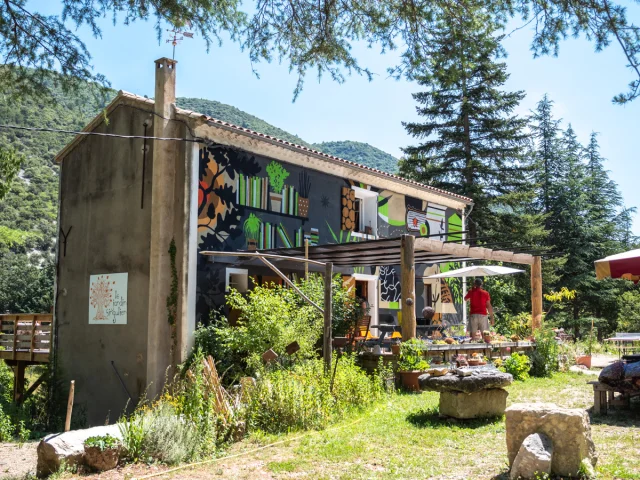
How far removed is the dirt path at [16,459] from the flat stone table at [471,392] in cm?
517

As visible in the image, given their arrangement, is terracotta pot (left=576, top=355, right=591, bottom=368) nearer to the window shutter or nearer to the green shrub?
the window shutter

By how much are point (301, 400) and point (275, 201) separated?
6.74 m

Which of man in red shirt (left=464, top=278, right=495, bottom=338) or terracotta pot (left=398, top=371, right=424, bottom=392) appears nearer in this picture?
terracotta pot (left=398, top=371, right=424, bottom=392)

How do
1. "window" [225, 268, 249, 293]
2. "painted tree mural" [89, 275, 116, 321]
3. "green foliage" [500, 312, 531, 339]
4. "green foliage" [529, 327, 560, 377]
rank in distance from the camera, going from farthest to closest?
"green foliage" [500, 312, 531, 339] < "painted tree mural" [89, 275, 116, 321] < "window" [225, 268, 249, 293] < "green foliage" [529, 327, 560, 377]

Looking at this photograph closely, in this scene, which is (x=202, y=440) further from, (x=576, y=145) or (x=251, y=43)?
(x=576, y=145)

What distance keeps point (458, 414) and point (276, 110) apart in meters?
5.33

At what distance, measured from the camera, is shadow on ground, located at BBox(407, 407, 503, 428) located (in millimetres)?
7568

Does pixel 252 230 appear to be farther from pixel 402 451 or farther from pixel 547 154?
pixel 547 154

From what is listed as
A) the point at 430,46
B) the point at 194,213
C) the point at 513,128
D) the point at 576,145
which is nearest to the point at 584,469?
the point at 430,46

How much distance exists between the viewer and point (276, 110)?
31.8ft

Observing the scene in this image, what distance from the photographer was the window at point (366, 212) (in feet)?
53.9

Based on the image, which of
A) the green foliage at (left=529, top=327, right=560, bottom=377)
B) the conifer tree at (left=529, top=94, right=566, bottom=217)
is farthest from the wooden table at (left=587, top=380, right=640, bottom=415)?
the conifer tree at (left=529, top=94, right=566, bottom=217)

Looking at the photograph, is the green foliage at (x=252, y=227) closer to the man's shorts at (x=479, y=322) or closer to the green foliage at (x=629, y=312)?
the man's shorts at (x=479, y=322)

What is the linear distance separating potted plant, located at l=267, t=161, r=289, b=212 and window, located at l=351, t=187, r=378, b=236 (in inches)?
113
